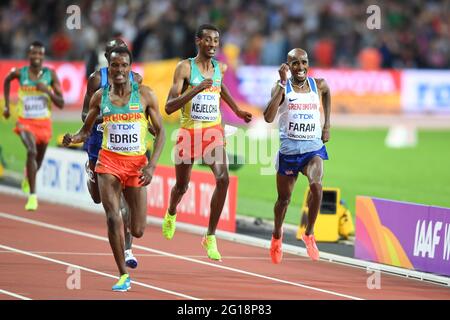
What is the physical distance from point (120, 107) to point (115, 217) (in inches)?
44.1

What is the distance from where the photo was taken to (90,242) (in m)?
16.3

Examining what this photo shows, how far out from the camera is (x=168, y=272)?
46.3ft

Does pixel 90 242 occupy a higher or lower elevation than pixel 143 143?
lower

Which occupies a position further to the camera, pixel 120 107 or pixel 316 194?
pixel 316 194

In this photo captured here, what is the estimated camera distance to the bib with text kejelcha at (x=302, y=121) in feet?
46.8

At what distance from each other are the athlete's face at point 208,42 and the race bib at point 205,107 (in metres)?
0.48

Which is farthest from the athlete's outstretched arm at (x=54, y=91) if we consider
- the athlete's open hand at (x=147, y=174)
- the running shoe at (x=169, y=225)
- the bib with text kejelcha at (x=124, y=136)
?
the athlete's open hand at (x=147, y=174)

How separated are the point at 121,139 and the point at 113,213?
77 centimetres

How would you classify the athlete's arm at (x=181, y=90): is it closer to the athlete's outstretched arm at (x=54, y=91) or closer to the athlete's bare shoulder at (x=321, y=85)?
the athlete's bare shoulder at (x=321, y=85)

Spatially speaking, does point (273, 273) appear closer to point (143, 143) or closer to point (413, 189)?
point (143, 143)

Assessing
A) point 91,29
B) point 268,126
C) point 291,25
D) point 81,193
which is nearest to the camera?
point 81,193

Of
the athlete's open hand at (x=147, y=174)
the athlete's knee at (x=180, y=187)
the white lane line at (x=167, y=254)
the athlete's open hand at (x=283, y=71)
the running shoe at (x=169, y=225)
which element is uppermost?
the athlete's open hand at (x=283, y=71)

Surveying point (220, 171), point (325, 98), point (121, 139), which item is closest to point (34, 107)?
point (220, 171)
